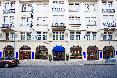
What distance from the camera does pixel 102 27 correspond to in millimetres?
56469

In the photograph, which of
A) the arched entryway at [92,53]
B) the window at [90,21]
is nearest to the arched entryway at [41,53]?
the arched entryway at [92,53]

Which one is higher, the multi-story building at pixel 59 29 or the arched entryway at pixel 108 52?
the multi-story building at pixel 59 29

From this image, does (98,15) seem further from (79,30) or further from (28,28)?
(28,28)

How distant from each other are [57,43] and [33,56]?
5103 mm

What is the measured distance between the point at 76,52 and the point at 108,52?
19.6ft

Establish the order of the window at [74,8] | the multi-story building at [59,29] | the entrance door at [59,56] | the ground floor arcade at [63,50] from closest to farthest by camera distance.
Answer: the ground floor arcade at [63,50], the multi-story building at [59,29], the entrance door at [59,56], the window at [74,8]

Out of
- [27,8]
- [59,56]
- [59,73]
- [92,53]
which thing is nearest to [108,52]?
[92,53]

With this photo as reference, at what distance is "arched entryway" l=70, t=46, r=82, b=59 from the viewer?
56.5 metres

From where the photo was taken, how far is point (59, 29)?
186 feet

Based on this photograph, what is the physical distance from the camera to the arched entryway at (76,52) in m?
56.5

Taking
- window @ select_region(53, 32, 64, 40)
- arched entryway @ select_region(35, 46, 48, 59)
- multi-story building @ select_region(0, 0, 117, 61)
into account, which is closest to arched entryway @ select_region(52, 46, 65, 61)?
multi-story building @ select_region(0, 0, 117, 61)

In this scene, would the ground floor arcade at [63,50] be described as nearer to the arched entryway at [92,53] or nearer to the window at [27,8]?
the arched entryway at [92,53]

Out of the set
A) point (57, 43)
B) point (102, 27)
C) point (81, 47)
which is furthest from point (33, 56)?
point (102, 27)

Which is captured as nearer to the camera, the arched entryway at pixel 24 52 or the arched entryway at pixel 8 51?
the arched entryway at pixel 24 52
